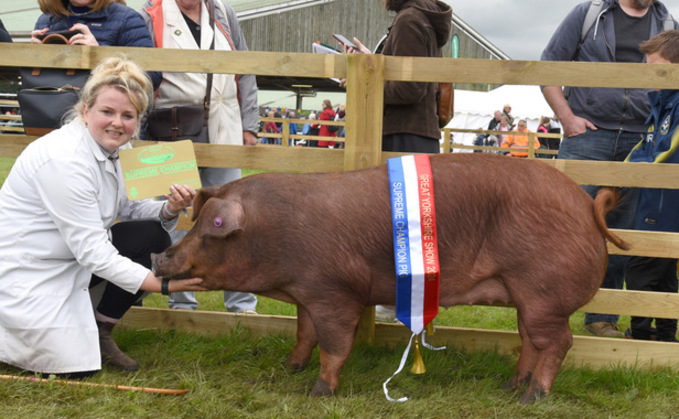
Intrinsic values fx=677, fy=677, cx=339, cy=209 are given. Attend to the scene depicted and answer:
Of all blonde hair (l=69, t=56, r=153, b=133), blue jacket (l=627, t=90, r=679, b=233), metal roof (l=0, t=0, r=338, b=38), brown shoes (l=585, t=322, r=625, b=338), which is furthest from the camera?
metal roof (l=0, t=0, r=338, b=38)

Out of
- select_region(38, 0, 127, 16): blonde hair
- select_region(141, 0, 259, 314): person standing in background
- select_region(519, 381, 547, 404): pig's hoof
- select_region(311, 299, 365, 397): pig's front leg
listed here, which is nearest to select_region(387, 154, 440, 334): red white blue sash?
select_region(311, 299, 365, 397): pig's front leg

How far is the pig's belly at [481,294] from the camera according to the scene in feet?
10.5

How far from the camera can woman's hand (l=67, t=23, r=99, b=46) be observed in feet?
13.1

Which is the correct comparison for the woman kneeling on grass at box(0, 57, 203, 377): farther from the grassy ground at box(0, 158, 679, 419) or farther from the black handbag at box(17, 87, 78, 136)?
the black handbag at box(17, 87, 78, 136)

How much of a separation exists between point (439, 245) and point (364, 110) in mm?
944

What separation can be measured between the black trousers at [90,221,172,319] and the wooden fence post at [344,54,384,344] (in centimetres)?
112

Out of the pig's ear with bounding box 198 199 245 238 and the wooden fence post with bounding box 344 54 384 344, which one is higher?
the wooden fence post with bounding box 344 54 384 344

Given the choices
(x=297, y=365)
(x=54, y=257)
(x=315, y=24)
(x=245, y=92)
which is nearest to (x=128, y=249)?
(x=54, y=257)

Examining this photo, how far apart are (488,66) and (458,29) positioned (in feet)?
125

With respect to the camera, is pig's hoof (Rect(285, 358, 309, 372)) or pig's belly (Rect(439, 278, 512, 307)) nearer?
pig's belly (Rect(439, 278, 512, 307))

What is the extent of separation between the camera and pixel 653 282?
4270mm

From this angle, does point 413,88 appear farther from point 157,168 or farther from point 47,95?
point 47,95

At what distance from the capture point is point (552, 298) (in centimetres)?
306

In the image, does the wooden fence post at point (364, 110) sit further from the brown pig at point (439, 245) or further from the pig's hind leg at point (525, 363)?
the pig's hind leg at point (525, 363)
